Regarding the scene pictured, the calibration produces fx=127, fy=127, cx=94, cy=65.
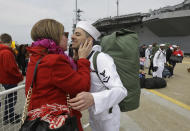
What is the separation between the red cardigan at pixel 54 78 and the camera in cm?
78

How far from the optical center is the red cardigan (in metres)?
0.78

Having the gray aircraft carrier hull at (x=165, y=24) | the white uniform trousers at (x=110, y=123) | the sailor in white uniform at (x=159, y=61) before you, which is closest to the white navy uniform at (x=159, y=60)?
the sailor in white uniform at (x=159, y=61)

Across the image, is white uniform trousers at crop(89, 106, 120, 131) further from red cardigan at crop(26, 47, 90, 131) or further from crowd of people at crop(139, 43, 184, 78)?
crowd of people at crop(139, 43, 184, 78)

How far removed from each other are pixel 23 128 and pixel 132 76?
0.93m

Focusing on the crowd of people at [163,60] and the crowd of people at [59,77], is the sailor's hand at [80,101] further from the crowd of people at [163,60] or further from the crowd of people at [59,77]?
the crowd of people at [163,60]

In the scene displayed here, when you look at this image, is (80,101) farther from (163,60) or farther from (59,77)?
(163,60)

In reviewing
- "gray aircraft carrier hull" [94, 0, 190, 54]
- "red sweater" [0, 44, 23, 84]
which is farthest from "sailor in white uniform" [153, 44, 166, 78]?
"gray aircraft carrier hull" [94, 0, 190, 54]

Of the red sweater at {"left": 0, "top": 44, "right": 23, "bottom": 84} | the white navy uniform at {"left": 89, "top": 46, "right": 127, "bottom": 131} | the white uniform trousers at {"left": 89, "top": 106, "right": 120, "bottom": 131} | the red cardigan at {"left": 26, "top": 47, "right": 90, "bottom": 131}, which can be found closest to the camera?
the red cardigan at {"left": 26, "top": 47, "right": 90, "bottom": 131}

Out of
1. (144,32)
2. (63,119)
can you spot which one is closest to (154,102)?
(63,119)

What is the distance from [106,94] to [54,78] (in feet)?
1.23

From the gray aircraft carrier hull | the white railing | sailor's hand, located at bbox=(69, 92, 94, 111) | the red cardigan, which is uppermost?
the gray aircraft carrier hull

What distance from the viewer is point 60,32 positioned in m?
0.96

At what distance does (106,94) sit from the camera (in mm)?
906

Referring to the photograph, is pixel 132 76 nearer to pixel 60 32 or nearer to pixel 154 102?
pixel 60 32
